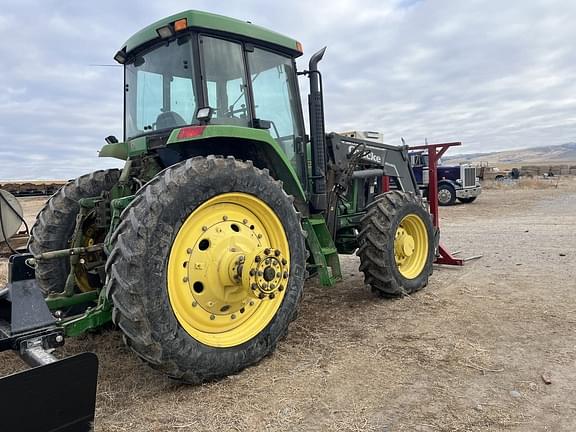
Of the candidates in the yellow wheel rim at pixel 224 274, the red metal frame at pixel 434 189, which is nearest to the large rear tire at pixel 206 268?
the yellow wheel rim at pixel 224 274

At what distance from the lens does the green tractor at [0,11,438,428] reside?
2771mm

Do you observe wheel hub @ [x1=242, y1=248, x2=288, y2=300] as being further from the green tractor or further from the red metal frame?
the red metal frame

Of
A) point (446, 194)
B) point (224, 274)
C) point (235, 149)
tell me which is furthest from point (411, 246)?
point (446, 194)

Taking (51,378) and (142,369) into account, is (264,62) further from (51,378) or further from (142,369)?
(51,378)

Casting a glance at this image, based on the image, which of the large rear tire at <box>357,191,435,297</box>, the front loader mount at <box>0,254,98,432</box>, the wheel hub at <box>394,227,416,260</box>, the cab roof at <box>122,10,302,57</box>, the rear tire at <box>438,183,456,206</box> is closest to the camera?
the front loader mount at <box>0,254,98,432</box>

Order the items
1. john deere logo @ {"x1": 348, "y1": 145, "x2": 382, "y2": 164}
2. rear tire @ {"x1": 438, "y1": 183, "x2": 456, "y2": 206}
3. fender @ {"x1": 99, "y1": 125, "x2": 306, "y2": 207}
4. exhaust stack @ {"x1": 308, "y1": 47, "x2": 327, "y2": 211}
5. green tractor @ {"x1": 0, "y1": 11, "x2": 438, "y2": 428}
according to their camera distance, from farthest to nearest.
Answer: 1. rear tire @ {"x1": 438, "y1": 183, "x2": 456, "y2": 206}
2. john deere logo @ {"x1": 348, "y1": 145, "x2": 382, "y2": 164}
3. exhaust stack @ {"x1": 308, "y1": 47, "x2": 327, "y2": 211}
4. fender @ {"x1": 99, "y1": 125, "x2": 306, "y2": 207}
5. green tractor @ {"x1": 0, "y1": 11, "x2": 438, "y2": 428}

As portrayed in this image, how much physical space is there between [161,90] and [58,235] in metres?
1.60

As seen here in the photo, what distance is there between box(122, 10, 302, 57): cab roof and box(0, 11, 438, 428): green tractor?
14 mm

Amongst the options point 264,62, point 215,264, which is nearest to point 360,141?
point 264,62

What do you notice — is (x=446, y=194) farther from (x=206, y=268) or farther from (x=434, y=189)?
(x=206, y=268)

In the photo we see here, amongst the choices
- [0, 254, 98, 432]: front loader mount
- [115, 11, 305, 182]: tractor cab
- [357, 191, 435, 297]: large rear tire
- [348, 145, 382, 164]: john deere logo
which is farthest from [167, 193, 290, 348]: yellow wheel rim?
[348, 145, 382, 164]: john deere logo

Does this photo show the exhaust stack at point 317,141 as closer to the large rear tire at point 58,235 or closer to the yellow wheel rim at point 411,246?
the yellow wheel rim at point 411,246

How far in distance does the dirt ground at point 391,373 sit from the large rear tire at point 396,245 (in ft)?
0.75

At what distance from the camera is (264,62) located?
424cm
